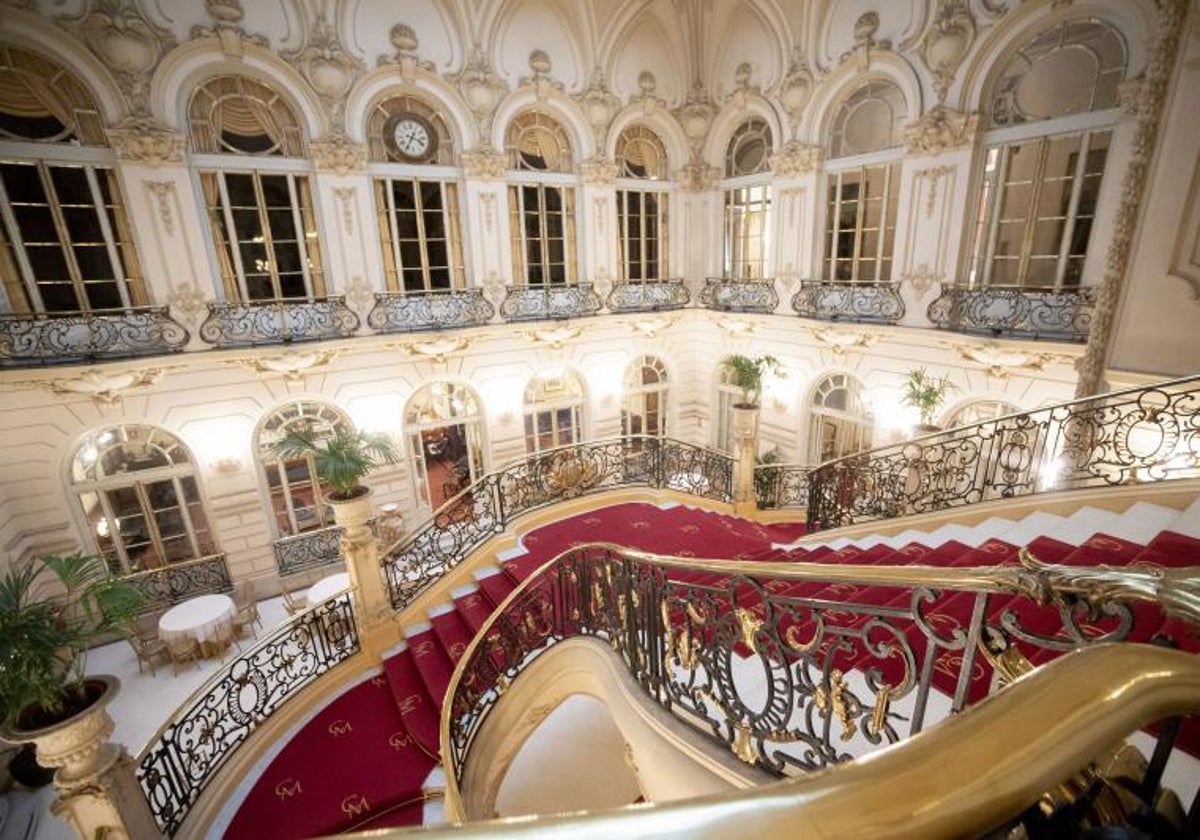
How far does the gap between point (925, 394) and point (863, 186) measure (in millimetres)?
4090

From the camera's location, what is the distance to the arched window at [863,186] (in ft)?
30.4

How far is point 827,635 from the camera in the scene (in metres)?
2.46

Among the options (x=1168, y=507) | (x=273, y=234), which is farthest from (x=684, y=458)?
(x=273, y=234)

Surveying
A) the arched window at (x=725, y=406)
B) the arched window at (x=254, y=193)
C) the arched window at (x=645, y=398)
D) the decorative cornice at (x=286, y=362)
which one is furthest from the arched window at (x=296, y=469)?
the arched window at (x=725, y=406)

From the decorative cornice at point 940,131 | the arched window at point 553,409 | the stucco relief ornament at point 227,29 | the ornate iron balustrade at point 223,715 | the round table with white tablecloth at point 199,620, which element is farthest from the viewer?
the arched window at point 553,409

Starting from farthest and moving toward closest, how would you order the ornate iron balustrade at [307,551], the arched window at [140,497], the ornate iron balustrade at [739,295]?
the ornate iron balustrade at [739,295] → the ornate iron balustrade at [307,551] → the arched window at [140,497]

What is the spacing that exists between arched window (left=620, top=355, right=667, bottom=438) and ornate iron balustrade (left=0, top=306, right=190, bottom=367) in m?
8.43

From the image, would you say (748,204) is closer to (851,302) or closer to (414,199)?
(851,302)

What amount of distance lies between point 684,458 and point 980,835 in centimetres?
932

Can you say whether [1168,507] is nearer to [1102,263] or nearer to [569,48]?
[1102,263]

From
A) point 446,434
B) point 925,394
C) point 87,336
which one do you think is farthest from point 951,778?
point 446,434

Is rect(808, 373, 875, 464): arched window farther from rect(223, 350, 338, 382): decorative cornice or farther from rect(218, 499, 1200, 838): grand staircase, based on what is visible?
rect(223, 350, 338, 382): decorative cornice

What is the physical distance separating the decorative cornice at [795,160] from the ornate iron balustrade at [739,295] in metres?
2.06

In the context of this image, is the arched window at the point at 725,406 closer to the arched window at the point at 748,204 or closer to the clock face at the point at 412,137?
the arched window at the point at 748,204
